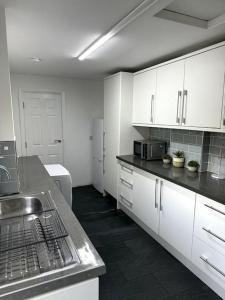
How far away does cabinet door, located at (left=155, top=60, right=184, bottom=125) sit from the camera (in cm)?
246

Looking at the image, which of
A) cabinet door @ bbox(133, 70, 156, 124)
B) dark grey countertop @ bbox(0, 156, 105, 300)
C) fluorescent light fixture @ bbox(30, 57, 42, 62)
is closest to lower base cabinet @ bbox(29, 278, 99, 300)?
dark grey countertop @ bbox(0, 156, 105, 300)

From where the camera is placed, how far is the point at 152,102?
9.66 ft

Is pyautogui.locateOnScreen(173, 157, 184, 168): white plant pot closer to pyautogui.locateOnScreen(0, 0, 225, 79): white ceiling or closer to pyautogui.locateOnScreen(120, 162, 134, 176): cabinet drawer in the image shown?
pyautogui.locateOnScreen(120, 162, 134, 176): cabinet drawer

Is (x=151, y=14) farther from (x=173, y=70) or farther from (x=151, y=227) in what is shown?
(x=151, y=227)

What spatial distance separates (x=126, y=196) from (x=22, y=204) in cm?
187

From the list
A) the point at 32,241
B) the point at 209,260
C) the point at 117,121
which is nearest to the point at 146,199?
the point at 209,260

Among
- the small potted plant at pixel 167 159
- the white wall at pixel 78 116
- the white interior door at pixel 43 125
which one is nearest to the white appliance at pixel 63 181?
the small potted plant at pixel 167 159

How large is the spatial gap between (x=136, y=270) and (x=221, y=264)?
82cm

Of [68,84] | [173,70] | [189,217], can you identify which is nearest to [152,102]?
[173,70]

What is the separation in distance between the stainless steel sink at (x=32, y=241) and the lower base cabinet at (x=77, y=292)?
0.08 metres

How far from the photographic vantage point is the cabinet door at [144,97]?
2.94 m

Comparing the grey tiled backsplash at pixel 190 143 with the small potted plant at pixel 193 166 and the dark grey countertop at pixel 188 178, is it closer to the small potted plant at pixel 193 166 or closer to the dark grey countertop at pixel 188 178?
the small potted plant at pixel 193 166

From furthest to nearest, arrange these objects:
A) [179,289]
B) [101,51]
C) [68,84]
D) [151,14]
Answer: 1. [68,84]
2. [101,51]
3. [179,289]
4. [151,14]

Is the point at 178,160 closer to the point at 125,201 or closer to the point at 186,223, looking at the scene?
the point at 186,223
